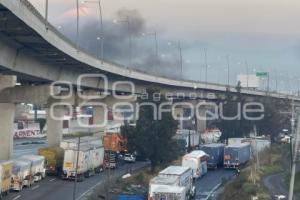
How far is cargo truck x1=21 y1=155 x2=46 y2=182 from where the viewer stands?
51.0 metres

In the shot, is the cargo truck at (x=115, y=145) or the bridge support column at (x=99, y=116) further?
the bridge support column at (x=99, y=116)

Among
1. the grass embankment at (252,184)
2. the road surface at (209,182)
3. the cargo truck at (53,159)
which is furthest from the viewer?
the cargo truck at (53,159)

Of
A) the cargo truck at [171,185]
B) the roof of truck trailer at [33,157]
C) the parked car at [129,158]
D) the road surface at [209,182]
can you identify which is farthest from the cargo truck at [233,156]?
the roof of truck trailer at [33,157]

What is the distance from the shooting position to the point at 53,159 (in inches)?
2251

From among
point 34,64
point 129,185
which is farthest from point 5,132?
point 129,185

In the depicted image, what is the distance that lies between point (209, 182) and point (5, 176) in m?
23.9

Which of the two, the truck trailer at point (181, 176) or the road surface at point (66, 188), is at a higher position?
the truck trailer at point (181, 176)

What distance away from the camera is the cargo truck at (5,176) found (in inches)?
1678

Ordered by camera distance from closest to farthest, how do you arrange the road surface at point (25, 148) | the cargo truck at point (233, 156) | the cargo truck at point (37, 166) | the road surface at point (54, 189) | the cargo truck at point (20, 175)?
the road surface at point (54, 189) < the cargo truck at point (20, 175) < the cargo truck at point (37, 166) < the cargo truck at point (233, 156) < the road surface at point (25, 148)

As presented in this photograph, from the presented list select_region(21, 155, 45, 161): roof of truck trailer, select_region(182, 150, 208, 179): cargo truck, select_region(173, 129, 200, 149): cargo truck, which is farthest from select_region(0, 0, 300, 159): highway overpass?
select_region(182, 150, 208, 179): cargo truck

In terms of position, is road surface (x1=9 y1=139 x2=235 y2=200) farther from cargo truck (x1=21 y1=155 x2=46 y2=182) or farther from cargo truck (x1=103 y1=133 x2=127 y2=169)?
cargo truck (x1=103 y1=133 x2=127 y2=169)

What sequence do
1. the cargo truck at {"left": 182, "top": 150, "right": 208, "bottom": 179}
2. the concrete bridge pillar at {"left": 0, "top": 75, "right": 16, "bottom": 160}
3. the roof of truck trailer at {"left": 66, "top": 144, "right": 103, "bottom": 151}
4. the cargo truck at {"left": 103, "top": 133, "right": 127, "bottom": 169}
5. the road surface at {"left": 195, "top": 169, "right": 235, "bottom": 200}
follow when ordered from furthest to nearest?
the cargo truck at {"left": 103, "top": 133, "right": 127, "bottom": 169}, the cargo truck at {"left": 182, "top": 150, "right": 208, "bottom": 179}, the roof of truck trailer at {"left": 66, "top": 144, "right": 103, "bottom": 151}, the concrete bridge pillar at {"left": 0, "top": 75, "right": 16, "bottom": 160}, the road surface at {"left": 195, "top": 169, "right": 235, "bottom": 200}

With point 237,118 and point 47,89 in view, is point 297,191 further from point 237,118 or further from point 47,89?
point 237,118

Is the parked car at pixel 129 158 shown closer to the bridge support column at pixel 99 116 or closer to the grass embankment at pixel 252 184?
the grass embankment at pixel 252 184
